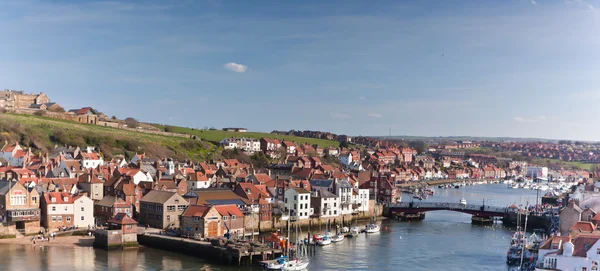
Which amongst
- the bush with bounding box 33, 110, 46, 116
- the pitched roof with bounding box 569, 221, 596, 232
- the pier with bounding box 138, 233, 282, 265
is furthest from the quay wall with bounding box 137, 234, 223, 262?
the bush with bounding box 33, 110, 46, 116

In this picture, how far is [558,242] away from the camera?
3400cm

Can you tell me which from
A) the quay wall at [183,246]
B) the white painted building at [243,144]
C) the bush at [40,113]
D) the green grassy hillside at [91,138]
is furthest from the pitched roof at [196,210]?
the bush at [40,113]

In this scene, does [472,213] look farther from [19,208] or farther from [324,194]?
[19,208]

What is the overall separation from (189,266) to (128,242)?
6896 millimetres

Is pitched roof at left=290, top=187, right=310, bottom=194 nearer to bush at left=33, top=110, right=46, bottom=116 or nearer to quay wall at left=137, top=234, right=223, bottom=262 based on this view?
quay wall at left=137, top=234, right=223, bottom=262

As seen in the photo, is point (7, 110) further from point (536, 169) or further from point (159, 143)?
point (536, 169)

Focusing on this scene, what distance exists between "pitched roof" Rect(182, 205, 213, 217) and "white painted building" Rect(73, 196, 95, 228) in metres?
7.76

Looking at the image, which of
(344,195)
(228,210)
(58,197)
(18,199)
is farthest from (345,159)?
(18,199)

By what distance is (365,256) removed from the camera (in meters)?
42.5

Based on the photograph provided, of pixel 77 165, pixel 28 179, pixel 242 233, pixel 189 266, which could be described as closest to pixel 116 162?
pixel 77 165

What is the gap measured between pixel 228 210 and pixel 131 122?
86275mm

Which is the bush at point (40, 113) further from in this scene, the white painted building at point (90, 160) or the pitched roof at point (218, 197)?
the pitched roof at point (218, 197)

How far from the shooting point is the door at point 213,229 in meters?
43.8

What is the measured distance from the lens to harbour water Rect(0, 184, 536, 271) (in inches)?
1452
